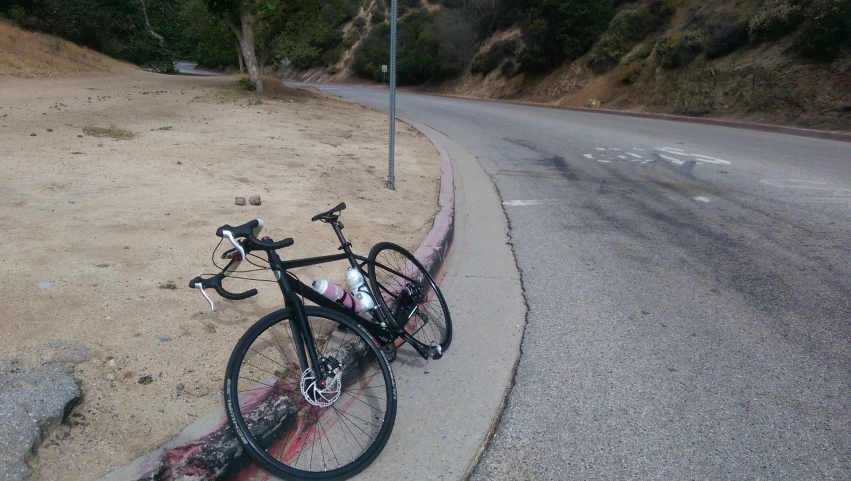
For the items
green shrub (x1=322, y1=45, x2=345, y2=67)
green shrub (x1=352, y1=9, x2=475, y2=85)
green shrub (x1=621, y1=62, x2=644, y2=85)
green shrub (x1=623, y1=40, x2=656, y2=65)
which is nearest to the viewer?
green shrub (x1=621, y1=62, x2=644, y2=85)

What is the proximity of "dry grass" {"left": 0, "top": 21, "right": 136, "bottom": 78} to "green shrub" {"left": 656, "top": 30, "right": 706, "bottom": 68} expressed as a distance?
25269mm

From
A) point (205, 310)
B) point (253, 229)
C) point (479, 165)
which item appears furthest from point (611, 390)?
point (479, 165)

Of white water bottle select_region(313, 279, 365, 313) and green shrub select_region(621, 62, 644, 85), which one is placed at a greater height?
green shrub select_region(621, 62, 644, 85)

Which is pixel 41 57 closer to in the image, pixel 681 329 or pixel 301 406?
pixel 301 406

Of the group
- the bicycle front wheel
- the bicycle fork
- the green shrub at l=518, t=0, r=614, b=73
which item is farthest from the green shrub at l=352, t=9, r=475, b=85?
the bicycle fork

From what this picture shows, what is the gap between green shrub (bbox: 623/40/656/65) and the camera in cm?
3091

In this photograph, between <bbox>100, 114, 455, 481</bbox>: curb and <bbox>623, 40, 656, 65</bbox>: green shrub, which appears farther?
<bbox>623, 40, 656, 65</bbox>: green shrub

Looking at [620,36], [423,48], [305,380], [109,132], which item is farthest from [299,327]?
[423,48]

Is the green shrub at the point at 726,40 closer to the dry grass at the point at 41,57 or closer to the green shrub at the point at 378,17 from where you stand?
the dry grass at the point at 41,57

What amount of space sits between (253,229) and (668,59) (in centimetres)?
2856

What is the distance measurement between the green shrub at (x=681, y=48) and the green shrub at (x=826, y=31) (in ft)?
16.7

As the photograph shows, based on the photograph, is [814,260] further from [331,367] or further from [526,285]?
[331,367]

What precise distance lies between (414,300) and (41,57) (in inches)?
1147

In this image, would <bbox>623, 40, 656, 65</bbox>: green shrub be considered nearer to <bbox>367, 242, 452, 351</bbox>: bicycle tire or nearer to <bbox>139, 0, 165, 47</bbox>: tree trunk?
<bbox>139, 0, 165, 47</bbox>: tree trunk
